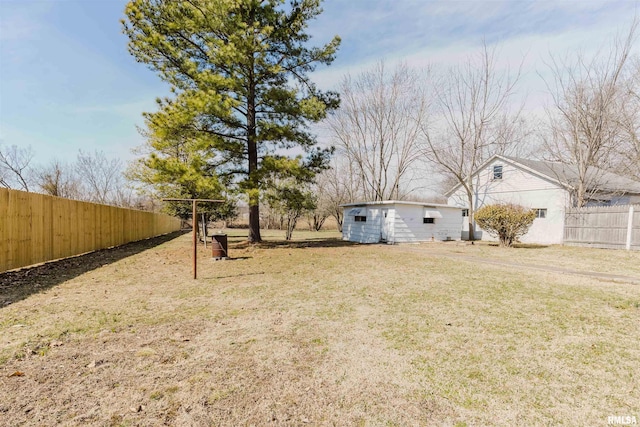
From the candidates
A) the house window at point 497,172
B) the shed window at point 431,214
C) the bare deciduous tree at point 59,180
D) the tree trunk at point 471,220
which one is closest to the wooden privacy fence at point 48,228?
the bare deciduous tree at point 59,180

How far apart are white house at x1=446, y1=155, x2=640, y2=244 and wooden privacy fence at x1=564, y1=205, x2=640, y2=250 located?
1.94 ft

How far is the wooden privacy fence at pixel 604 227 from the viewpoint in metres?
13.4

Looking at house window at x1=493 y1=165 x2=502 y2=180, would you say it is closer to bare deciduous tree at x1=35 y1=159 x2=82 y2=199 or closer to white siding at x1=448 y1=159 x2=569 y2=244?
white siding at x1=448 y1=159 x2=569 y2=244

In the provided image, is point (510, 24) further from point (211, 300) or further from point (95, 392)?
point (95, 392)

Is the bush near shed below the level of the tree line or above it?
below

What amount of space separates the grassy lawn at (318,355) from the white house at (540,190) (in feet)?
42.7

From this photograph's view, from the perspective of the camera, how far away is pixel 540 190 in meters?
17.5

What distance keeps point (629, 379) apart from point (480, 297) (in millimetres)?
2756

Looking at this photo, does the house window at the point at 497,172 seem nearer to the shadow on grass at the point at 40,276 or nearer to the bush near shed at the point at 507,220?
the bush near shed at the point at 507,220

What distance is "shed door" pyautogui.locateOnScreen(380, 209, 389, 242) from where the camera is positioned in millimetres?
16922

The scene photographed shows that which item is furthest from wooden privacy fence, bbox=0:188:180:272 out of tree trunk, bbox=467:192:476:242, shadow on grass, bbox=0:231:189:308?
tree trunk, bbox=467:192:476:242

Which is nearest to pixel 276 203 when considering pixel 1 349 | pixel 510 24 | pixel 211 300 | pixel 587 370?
pixel 211 300

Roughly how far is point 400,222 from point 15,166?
3020 cm

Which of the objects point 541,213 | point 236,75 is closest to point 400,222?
point 541,213
